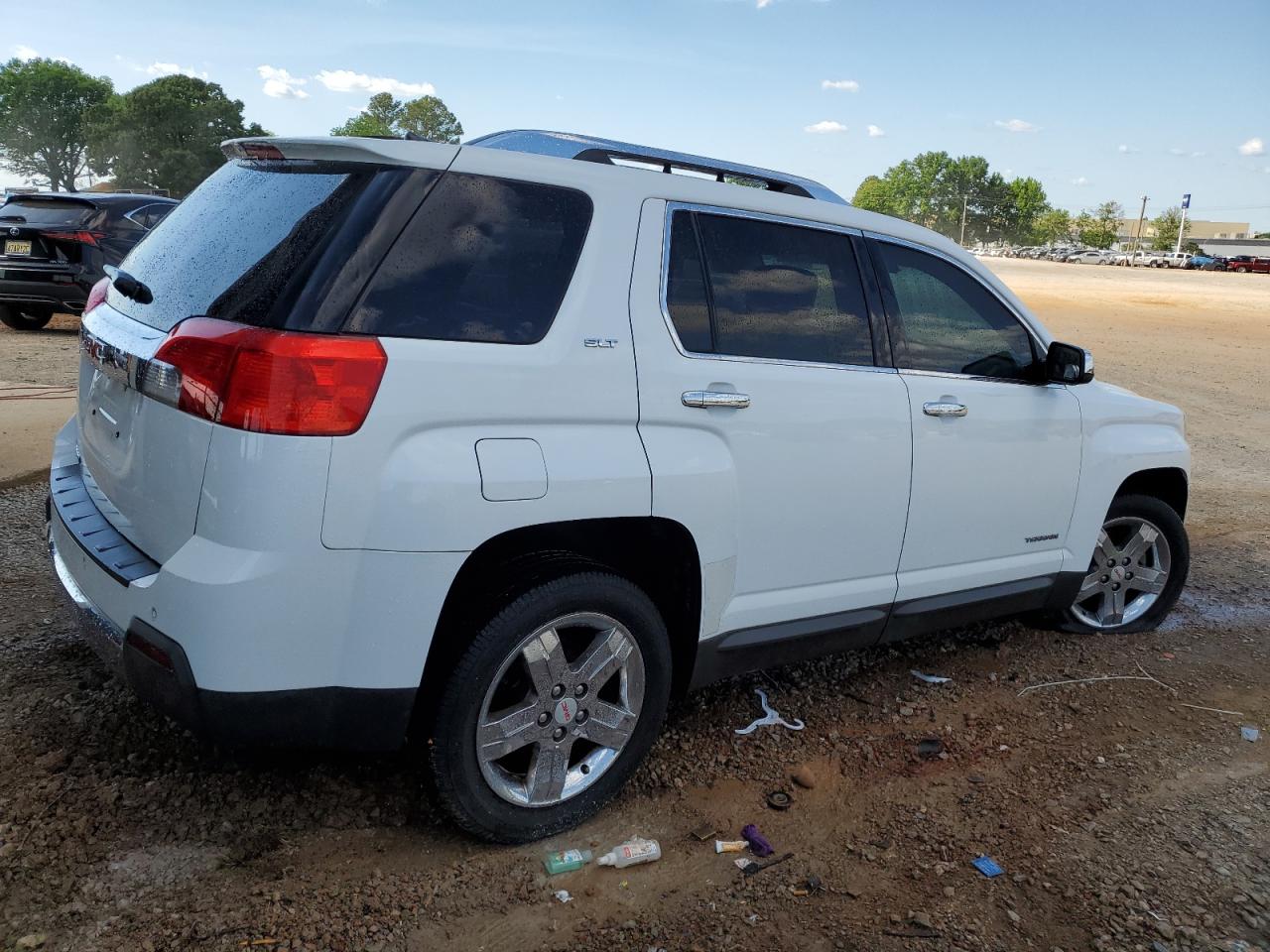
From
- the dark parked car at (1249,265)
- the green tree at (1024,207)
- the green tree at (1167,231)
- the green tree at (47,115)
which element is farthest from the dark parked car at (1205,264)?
the green tree at (47,115)

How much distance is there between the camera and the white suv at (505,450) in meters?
2.37

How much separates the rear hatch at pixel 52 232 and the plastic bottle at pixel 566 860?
A: 1130 cm

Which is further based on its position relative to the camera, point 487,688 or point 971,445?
point 971,445

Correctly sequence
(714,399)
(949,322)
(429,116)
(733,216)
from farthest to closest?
1. (429,116)
2. (949,322)
3. (733,216)
4. (714,399)

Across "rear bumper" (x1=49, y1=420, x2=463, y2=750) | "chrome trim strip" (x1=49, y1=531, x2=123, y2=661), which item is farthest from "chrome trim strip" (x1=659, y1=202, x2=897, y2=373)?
"chrome trim strip" (x1=49, y1=531, x2=123, y2=661)

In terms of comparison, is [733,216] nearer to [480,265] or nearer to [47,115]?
[480,265]

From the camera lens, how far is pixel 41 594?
14.1 ft

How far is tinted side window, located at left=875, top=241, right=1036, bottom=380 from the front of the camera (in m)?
3.65

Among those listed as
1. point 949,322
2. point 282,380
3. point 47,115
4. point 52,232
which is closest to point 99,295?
point 282,380

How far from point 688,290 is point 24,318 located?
13023 mm

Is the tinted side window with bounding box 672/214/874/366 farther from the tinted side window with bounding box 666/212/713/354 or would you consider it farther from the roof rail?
the roof rail

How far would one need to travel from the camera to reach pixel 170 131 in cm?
7631

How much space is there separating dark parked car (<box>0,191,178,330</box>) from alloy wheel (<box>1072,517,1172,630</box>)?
10.8 m

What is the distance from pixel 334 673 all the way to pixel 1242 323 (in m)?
26.7
